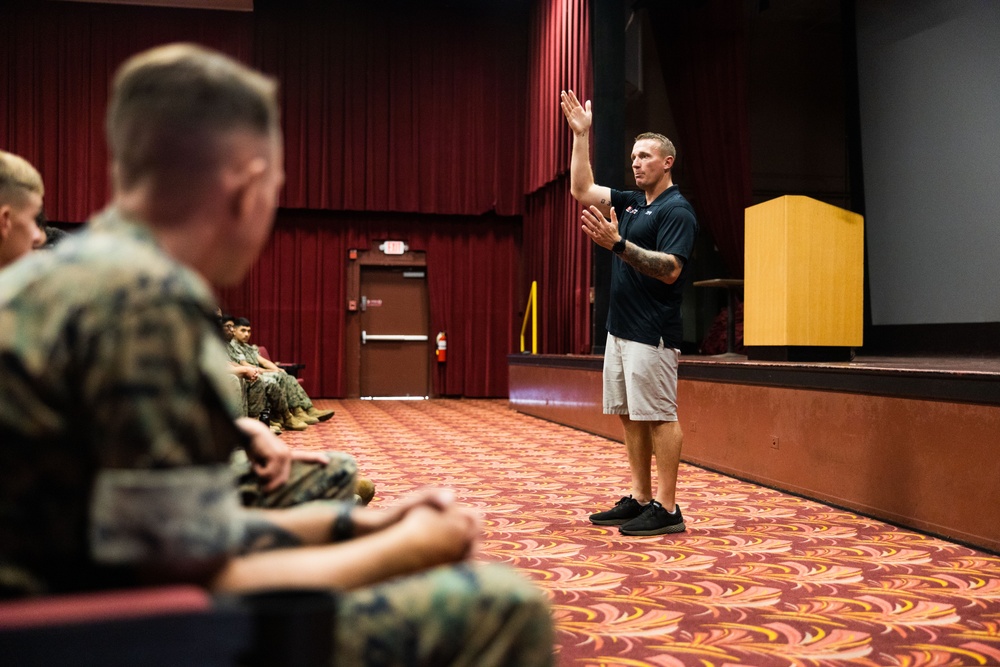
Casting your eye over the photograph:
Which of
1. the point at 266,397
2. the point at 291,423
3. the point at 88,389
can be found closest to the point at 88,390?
the point at 88,389

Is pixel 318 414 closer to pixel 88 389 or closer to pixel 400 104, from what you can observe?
pixel 400 104

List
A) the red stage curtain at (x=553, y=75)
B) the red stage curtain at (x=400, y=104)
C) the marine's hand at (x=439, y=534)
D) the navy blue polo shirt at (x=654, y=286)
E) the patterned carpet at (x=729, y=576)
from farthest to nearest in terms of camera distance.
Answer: the red stage curtain at (x=400, y=104) < the red stage curtain at (x=553, y=75) < the navy blue polo shirt at (x=654, y=286) < the patterned carpet at (x=729, y=576) < the marine's hand at (x=439, y=534)

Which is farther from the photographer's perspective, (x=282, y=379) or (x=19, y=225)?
(x=282, y=379)

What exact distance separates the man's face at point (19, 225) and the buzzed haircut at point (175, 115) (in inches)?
35.8

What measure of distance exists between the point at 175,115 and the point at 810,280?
4291 mm

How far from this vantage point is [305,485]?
4.43 ft

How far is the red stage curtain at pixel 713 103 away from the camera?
8.77 m

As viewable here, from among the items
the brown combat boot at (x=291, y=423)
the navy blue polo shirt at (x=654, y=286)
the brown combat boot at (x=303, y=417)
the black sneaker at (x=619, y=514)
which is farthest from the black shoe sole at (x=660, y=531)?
the brown combat boot at (x=303, y=417)

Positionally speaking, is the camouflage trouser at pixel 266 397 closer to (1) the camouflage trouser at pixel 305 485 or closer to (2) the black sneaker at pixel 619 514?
(2) the black sneaker at pixel 619 514

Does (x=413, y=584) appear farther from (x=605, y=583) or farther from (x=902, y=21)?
(x=902, y=21)

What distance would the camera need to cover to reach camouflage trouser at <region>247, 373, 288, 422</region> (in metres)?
6.78

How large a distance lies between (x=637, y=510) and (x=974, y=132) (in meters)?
4.89

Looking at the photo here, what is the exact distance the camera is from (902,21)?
7602 mm

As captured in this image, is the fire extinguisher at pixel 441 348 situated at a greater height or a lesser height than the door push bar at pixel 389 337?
lesser
